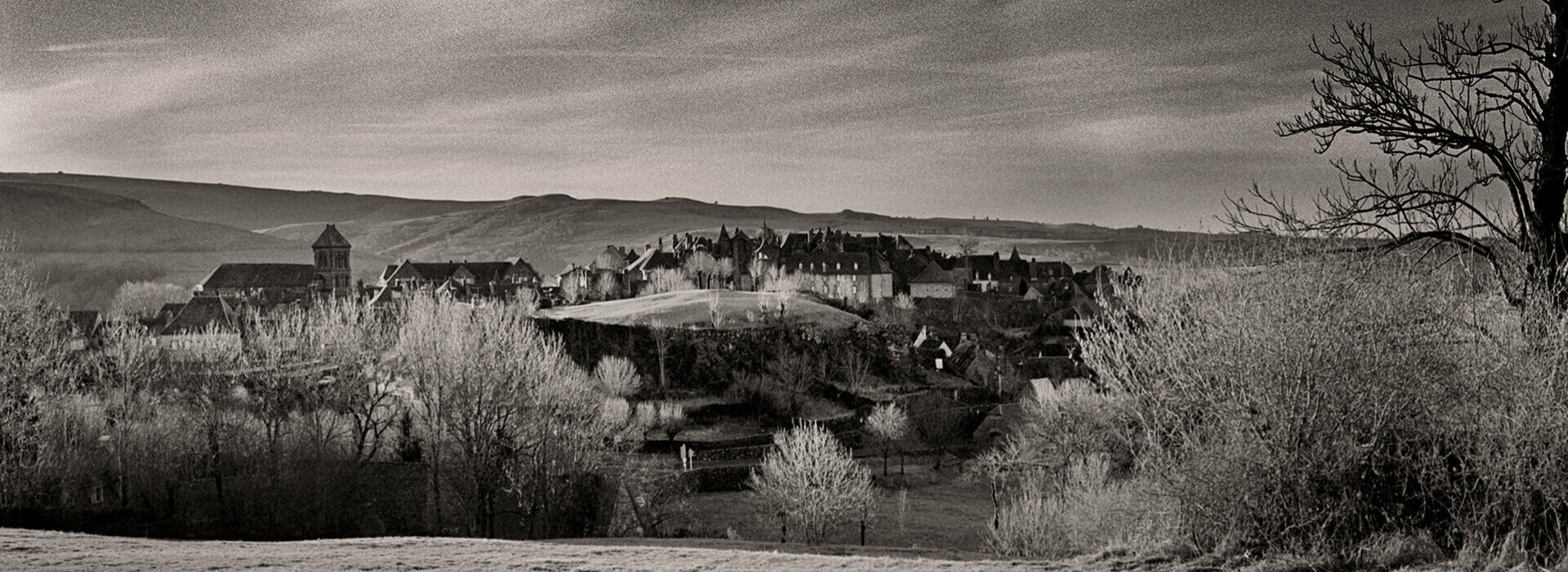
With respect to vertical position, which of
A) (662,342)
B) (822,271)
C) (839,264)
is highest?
(839,264)

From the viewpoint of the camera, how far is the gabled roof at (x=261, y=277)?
419ft

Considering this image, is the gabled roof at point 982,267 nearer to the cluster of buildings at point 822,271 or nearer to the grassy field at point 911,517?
the cluster of buildings at point 822,271

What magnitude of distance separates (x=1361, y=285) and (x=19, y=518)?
129 feet

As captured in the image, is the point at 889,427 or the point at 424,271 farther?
the point at 424,271

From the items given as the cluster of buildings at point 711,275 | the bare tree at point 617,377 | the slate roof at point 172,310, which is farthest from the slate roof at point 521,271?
the bare tree at point 617,377

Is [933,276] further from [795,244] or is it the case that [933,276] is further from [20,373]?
[20,373]

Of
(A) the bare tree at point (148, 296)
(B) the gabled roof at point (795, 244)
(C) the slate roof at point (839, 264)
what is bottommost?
(A) the bare tree at point (148, 296)

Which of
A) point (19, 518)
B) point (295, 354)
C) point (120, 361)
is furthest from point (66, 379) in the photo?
point (19, 518)

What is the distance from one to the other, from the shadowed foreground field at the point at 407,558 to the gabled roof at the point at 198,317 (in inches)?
2564

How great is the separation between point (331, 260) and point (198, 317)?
42458 mm

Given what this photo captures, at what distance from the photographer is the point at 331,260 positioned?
128 meters

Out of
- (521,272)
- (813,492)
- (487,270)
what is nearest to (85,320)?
(487,270)

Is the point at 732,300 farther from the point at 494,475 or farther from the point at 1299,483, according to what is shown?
the point at 1299,483

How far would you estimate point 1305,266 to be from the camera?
17.0 metres
